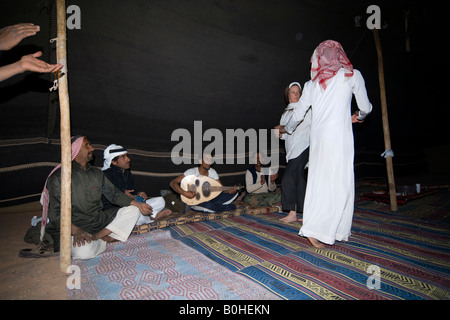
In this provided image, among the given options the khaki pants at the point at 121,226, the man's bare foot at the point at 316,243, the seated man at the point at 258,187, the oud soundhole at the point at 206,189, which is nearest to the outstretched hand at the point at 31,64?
the khaki pants at the point at 121,226

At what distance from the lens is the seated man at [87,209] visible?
220 cm

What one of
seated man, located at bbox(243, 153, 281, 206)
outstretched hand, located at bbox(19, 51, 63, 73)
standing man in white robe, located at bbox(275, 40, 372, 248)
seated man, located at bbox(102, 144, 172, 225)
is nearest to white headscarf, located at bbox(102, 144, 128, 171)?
seated man, located at bbox(102, 144, 172, 225)

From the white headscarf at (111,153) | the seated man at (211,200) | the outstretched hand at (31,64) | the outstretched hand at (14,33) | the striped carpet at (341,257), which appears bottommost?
the striped carpet at (341,257)

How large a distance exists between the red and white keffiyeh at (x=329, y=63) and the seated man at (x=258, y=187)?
7.67ft

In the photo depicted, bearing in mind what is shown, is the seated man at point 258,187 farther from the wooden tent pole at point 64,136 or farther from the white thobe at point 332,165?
the wooden tent pole at point 64,136

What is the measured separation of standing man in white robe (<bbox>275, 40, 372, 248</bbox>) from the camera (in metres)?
2.22

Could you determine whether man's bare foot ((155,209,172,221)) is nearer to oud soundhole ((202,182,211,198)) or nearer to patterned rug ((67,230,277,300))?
oud soundhole ((202,182,211,198))

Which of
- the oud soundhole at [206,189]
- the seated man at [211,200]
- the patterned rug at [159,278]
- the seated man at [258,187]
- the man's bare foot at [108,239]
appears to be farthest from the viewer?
the seated man at [258,187]

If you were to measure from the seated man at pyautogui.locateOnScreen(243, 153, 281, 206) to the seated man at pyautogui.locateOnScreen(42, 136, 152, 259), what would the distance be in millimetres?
2119

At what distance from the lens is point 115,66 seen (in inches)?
137

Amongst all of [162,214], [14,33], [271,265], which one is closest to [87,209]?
[162,214]

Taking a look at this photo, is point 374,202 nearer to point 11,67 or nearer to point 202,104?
point 202,104

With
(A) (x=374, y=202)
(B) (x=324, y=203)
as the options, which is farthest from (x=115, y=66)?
(A) (x=374, y=202)

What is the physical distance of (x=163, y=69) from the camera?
149 inches
